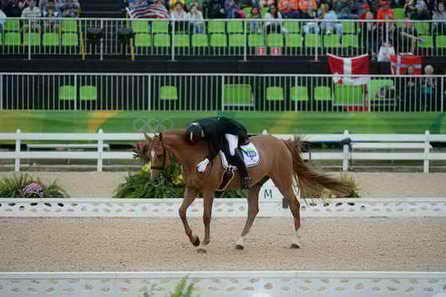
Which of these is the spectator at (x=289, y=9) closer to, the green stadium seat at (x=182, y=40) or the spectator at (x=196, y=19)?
the spectator at (x=196, y=19)

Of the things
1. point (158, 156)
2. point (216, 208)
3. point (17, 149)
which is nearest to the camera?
point (158, 156)

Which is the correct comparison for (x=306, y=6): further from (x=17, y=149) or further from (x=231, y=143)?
(x=231, y=143)

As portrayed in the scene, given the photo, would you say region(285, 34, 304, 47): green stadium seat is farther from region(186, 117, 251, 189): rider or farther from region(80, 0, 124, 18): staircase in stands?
region(186, 117, 251, 189): rider

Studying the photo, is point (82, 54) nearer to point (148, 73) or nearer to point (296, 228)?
point (148, 73)

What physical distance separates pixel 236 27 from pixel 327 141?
4831 mm

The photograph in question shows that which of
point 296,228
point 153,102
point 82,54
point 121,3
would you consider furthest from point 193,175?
point 121,3

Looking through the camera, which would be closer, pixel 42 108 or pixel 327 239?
pixel 327 239

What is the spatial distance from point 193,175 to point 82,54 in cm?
1397

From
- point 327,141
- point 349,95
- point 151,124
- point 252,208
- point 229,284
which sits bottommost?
point 327,141

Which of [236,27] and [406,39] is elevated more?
[236,27]

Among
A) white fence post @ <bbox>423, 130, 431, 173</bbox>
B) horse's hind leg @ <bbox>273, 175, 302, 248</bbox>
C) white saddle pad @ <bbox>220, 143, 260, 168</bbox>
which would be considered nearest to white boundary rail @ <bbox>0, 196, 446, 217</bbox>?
horse's hind leg @ <bbox>273, 175, 302, 248</bbox>

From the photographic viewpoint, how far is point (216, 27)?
25.7 m

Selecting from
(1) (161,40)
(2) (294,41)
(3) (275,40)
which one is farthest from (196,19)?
(2) (294,41)

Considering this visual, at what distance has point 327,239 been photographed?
13273 millimetres
